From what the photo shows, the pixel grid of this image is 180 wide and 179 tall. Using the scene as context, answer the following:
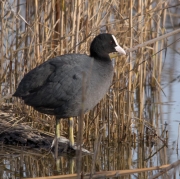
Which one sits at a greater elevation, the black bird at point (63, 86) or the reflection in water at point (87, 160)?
the black bird at point (63, 86)

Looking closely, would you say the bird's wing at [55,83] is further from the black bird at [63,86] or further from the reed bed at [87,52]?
the reed bed at [87,52]

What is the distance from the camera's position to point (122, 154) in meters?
5.03

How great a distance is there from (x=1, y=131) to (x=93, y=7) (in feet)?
4.58

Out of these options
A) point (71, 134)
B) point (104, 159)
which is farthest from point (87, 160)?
point (71, 134)

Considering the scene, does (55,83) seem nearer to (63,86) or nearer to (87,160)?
(63,86)

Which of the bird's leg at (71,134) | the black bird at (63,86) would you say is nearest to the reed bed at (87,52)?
the bird's leg at (71,134)

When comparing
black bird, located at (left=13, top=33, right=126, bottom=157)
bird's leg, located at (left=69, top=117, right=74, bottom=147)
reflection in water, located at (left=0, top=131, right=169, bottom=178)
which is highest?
black bird, located at (left=13, top=33, right=126, bottom=157)

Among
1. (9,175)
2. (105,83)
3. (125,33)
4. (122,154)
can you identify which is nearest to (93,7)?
(125,33)

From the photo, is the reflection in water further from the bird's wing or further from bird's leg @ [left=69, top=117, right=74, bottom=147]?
the bird's wing

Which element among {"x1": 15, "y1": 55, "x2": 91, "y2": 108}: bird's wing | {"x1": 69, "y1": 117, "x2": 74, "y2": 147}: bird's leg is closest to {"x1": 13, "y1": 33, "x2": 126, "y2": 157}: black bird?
{"x1": 15, "y1": 55, "x2": 91, "y2": 108}: bird's wing

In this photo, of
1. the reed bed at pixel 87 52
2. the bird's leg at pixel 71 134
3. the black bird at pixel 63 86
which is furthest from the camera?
the reed bed at pixel 87 52

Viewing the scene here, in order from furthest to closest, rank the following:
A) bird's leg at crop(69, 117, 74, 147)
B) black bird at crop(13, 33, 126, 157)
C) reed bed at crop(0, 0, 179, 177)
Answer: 1. reed bed at crop(0, 0, 179, 177)
2. bird's leg at crop(69, 117, 74, 147)
3. black bird at crop(13, 33, 126, 157)

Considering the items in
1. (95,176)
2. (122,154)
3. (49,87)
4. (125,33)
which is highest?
(125,33)

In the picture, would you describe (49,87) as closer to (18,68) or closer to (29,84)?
(29,84)
